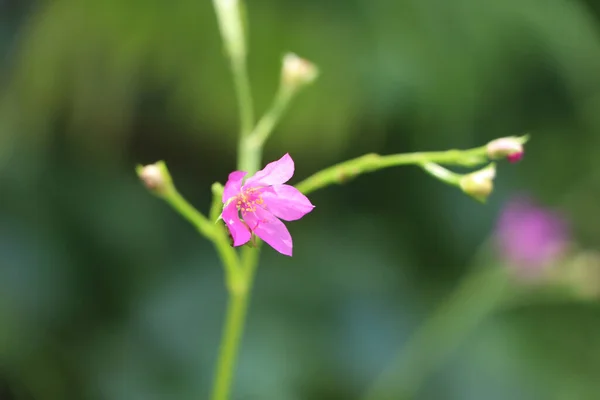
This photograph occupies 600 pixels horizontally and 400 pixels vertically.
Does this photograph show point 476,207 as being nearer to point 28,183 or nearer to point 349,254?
point 349,254

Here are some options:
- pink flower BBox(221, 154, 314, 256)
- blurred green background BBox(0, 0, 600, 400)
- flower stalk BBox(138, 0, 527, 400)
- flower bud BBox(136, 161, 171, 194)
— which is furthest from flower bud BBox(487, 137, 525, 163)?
blurred green background BBox(0, 0, 600, 400)

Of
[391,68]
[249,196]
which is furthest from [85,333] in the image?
[249,196]

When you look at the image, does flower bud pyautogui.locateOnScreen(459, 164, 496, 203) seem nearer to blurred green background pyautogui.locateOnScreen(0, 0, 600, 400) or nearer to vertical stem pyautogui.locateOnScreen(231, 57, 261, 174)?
vertical stem pyautogui.locateOnScreen(231, 57, 261, 174)

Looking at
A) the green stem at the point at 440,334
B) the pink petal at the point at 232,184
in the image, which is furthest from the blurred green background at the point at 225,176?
the pink petal at the point at 232,184

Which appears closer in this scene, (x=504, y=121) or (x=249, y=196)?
(x=249, y=196)

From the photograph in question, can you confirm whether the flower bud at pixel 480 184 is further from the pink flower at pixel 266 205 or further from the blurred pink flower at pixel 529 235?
the blurred pink flower at pixel 529 235

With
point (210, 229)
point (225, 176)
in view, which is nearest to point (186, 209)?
point (210, 229)

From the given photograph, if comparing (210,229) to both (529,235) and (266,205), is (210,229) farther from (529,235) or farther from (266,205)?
(529,235)
